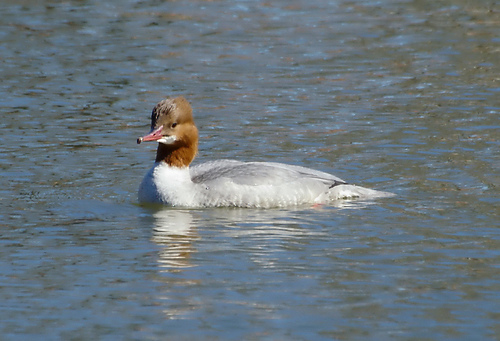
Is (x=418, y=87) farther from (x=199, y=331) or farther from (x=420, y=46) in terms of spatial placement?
(x=199, y=331)

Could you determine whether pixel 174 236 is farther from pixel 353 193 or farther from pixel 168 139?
pixel 353 193

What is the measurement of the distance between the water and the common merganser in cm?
20

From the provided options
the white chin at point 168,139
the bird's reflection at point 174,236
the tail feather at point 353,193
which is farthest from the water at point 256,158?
the white chin at point 168,139

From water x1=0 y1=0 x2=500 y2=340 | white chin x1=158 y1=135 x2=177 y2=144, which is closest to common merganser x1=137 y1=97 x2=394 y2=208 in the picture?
white chin x1=158 y1=135 x2=177 y2=144

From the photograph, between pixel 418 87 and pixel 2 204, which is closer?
pixel 2 204

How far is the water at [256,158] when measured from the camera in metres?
7.98

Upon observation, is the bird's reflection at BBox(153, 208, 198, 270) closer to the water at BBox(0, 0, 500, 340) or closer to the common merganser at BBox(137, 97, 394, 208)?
the water at BBox(0, 0, 500, 340)

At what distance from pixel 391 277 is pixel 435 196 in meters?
3.06

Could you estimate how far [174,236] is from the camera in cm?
1027

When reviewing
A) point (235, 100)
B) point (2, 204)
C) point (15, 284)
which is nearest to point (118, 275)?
point (15, 284)

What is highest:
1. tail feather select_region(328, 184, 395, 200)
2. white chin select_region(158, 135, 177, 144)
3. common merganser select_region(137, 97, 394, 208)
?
white chin select_region(158, 135, 177, 144)

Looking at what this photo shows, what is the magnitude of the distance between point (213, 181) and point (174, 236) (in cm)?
140

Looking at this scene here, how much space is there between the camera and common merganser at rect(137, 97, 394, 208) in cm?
1146

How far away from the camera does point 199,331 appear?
24.6 ft
